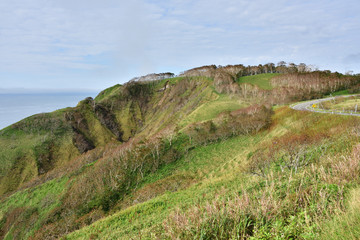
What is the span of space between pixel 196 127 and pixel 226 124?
9543 millimetres

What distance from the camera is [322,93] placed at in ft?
283

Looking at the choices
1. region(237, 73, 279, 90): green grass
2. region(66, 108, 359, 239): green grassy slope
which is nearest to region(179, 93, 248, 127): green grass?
region(66, 108, 359, 239): green grassy slope

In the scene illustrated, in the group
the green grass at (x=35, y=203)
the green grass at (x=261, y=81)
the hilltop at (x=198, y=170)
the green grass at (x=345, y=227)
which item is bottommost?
the green grass at (x=35, y=203)

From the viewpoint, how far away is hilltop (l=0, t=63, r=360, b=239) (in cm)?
624

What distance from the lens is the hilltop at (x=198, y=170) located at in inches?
246

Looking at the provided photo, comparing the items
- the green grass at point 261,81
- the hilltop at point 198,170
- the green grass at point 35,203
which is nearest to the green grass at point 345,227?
the hilltop at point 198,170

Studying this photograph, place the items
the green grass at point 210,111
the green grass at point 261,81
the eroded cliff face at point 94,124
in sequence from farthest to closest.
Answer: the green grass at point 261,81
the eroded cliff face at point 94,124
the green grass at point 210,111

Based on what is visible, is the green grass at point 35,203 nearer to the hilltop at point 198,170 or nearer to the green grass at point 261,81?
the hilltop at point 198,170

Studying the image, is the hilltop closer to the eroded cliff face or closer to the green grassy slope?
the green grassy slope

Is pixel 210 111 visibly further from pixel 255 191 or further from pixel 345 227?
pixel 345 227

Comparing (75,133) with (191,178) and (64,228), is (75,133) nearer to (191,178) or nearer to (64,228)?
(64,228)

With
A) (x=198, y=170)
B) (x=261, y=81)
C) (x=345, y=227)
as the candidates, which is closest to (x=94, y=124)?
(x=261, y=81)

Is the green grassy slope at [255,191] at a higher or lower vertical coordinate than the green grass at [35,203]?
higher

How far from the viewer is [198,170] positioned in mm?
Answer: 38156
